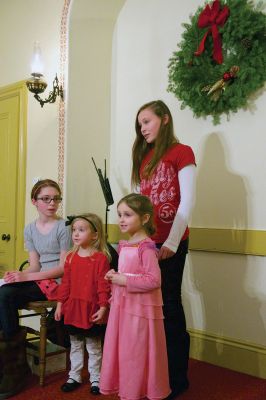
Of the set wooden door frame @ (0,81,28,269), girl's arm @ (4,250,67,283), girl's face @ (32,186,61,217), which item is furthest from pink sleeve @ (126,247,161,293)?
wooden door frame @ (0,81,28,269)

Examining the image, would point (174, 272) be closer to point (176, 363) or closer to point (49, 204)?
point (176, 363)

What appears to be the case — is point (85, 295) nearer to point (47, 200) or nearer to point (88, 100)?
point (47, 200)

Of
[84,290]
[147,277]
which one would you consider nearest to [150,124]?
[147,277]

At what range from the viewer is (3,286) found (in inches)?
88.7

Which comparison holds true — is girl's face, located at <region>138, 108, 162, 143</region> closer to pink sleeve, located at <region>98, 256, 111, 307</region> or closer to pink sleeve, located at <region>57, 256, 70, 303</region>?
pink sleeve, located at <region>98, 256, 111, 307</region>

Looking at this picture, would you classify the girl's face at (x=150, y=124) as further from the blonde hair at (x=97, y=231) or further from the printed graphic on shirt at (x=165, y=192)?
the blonde hair at (x=97, y=231)

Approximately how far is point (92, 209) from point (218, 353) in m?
1.36

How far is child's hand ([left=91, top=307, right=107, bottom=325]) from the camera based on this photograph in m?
2.03

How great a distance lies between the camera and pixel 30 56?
3.60 metres

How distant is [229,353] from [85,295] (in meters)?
1.04

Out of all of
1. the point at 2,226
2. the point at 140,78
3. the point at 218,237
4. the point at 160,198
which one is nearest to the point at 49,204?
the point at 160,198

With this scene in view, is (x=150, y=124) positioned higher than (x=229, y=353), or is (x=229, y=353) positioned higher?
(x=150, y=124)

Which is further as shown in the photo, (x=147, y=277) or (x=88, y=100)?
(x=88, y=100)

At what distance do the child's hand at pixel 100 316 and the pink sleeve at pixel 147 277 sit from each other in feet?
1.02
